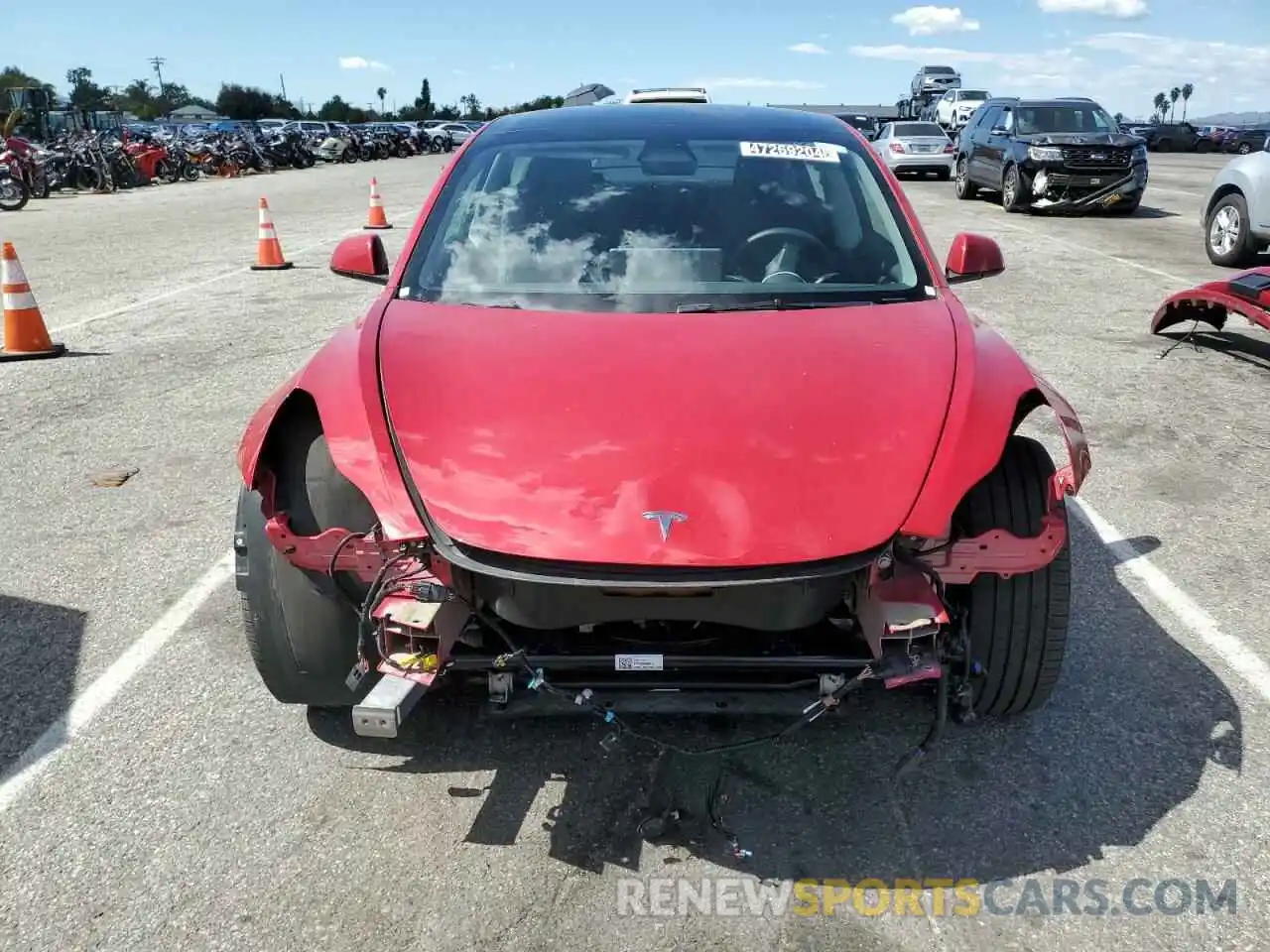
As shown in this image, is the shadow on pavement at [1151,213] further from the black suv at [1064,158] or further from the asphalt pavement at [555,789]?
the asphalt pavement at [555,789]

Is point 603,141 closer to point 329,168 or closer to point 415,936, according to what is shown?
point 415,936

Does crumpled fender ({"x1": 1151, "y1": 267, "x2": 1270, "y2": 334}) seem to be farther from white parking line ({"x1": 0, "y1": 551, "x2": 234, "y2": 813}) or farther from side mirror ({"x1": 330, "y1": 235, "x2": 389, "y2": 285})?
white parking line ({"x1": 0, "y1": 551, "x2": 234, "y2": 813})

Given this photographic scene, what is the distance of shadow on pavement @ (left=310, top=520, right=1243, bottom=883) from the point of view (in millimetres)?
2600

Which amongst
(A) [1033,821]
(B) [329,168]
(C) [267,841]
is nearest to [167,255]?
(C) [267,841]

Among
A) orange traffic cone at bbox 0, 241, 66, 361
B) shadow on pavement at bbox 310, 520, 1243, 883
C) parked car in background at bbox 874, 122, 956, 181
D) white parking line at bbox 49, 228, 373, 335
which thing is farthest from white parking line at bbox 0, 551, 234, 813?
parked car in background at bbox 874, 122, 956, 181

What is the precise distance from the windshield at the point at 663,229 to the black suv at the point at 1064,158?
51.9 ft

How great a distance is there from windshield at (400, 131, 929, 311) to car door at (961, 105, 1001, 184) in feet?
59.0

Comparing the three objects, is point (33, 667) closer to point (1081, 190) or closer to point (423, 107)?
point (1081, 190)

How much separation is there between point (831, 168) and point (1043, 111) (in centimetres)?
1714

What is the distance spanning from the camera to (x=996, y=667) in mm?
2854

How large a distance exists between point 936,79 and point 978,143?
40425mm

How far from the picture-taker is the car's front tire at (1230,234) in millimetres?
11728

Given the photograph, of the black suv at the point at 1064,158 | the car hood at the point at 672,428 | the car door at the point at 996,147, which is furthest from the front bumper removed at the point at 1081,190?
the car hood at the point at 672,428

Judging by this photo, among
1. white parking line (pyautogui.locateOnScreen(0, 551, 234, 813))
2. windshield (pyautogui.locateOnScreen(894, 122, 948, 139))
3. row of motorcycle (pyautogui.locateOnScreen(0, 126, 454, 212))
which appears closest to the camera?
white parking line (pyautogui.locateOnScreen(0, 551, 234, 813))
